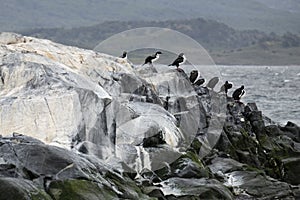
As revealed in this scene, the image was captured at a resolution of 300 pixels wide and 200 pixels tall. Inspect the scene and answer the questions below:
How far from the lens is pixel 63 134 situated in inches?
675

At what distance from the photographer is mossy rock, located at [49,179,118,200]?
13.0 m

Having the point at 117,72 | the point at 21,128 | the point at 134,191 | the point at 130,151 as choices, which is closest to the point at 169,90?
the point at 117,72

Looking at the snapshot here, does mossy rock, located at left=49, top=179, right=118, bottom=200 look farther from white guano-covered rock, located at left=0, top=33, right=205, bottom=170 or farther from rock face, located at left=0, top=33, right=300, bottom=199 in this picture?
white guano-covered rock, located at left=0, top=33, right=205, bottom=170

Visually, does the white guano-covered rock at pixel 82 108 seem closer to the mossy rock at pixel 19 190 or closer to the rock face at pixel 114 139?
the rock face at pixel 114 139

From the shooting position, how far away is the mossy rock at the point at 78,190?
1302 cm

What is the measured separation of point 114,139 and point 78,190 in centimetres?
523

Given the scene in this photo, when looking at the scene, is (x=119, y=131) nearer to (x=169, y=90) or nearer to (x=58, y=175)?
(x=58, y=175)

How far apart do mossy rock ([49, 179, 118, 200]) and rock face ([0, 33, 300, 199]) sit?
0.02 metres

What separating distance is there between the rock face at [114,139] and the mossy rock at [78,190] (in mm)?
21

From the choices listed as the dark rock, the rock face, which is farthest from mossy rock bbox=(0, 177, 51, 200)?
the dark rock

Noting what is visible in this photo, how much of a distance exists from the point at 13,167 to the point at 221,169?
8.31m

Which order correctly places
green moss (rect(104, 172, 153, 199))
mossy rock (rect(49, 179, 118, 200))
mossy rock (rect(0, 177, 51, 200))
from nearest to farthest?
mossy rock (rect(0, 177, 51, 200))
mossy rock (rect(49, 179, 118, 200))
green moss (rect(104, 172, 153, 199))

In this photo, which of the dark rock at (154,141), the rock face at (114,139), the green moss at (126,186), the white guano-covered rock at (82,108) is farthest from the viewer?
the dark rock at (154,141)

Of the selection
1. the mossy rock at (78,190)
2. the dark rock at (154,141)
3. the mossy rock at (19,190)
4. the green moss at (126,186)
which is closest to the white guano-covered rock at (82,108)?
the dark rock at (154,141)
